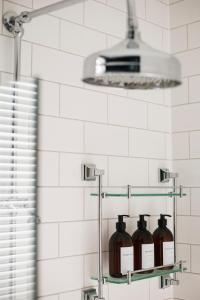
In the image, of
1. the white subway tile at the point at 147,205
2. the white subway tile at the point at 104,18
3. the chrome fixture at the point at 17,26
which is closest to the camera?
the chrome fixture at the point at 17,26

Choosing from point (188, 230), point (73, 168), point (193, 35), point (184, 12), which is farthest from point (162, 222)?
point (184, 12)

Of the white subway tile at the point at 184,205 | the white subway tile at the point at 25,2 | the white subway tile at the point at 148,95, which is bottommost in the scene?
the white subway tile at the point at 184,205

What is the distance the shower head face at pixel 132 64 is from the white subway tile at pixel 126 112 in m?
0.75

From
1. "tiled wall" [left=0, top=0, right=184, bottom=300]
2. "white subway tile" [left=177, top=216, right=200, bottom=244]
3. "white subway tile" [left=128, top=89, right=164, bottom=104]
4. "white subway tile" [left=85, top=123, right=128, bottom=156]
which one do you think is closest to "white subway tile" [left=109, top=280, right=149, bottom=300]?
"tiled wall" [left=0, top=0, right=184, bottom=300]

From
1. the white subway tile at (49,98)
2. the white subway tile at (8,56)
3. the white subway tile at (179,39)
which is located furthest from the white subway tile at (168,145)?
the white subway tile at (8,56)

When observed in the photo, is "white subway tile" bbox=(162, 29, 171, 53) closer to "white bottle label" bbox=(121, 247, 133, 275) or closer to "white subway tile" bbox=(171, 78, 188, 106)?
"white subway tile" bbox=(171, 78, 188, 106)

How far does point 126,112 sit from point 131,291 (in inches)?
25.8

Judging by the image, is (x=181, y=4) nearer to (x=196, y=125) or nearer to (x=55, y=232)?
(x=196, y=125)

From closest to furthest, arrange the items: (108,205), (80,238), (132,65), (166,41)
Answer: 1. (132,65)
2. (80,238)
3. (108,205)
4. (166,41)

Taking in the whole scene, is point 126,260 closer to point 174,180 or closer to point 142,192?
point 142,192

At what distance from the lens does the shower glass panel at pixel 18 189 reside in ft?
4.47

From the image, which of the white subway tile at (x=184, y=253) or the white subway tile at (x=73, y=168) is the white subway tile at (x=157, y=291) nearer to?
the white subway tile at (x=184, y=253)

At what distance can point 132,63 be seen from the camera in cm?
92

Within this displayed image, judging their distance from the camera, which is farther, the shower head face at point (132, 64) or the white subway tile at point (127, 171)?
the white subway tile at point (127, 171)
